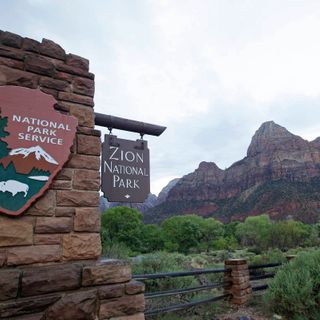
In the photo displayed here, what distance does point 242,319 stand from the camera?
14.8ft

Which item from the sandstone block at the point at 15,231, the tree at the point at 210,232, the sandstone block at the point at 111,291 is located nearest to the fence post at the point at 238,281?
the sandstone block at the point at 111,291

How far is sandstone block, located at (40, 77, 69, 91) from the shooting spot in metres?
2.47

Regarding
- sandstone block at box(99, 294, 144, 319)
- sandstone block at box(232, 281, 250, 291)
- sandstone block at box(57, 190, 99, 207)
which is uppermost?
sandstone block at box(57, 190, 99, 207)

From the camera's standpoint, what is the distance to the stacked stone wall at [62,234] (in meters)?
2.00

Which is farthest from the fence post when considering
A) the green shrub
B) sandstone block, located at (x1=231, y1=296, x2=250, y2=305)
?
the green shrub

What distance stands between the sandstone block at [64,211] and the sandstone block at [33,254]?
24 centimetres

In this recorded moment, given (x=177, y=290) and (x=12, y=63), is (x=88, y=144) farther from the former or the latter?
(x=177, y=290)

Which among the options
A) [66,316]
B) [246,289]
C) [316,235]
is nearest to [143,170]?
[66,316]

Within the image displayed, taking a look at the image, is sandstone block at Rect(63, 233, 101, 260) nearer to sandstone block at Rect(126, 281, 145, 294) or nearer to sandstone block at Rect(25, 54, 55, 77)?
sandstone block at Rect(126, 281, 145, 294)

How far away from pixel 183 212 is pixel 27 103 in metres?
119

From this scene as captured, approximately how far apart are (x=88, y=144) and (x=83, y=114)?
0.94 feet

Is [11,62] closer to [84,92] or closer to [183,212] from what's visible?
[84,92]

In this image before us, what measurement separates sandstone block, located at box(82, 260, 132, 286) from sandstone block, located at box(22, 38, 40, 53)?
6.10 ft

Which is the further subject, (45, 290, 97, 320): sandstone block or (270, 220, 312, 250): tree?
(270, 220, 312, 250): tree
